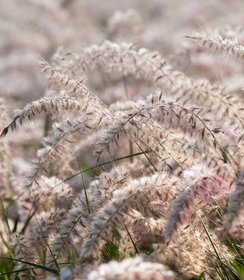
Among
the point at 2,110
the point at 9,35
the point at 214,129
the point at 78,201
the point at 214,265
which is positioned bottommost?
the point at 214,265

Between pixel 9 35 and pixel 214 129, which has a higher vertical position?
pixel 9 35

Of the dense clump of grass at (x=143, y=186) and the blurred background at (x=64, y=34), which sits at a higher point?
the blurred background at (x=64, y=34)

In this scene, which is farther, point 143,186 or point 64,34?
point 64,34

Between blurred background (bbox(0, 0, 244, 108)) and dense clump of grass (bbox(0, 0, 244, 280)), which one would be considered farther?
blurred background (bbox(0, 0, 244, 108))

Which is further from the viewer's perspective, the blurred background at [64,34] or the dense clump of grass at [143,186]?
the blurred background at [64,34]

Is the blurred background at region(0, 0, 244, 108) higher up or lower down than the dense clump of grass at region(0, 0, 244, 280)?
higher up

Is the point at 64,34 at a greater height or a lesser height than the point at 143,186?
greater

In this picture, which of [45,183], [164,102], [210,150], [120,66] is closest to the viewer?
Result: [164,102]

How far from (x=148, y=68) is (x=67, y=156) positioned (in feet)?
1.91

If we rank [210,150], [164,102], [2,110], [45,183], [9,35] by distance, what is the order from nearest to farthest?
[164,102] → [210,150] → [45,183] → [2,110] → [9,35]

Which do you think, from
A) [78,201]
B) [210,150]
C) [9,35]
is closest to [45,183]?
[78,201]

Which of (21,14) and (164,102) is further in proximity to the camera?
(21,14)

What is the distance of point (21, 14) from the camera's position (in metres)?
10.2

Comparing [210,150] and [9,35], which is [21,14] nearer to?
[9,35]
